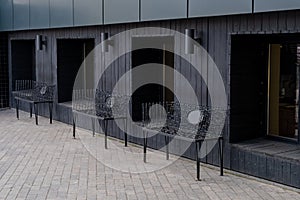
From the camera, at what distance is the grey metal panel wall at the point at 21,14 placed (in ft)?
44.4

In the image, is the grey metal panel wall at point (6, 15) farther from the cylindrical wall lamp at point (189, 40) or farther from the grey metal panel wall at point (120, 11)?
the cylindrical wall lamp at point (189, 40)

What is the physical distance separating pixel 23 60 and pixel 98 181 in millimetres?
9089

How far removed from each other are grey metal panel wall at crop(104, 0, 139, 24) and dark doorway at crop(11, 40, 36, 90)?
5.91 metres

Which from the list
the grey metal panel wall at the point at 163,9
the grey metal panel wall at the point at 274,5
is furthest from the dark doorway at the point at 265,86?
the grey metal panel wall at the point at 163,9

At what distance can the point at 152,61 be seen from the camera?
10.2 metres

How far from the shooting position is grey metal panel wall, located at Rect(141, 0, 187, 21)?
8.02 m

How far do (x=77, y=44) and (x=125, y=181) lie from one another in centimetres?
685

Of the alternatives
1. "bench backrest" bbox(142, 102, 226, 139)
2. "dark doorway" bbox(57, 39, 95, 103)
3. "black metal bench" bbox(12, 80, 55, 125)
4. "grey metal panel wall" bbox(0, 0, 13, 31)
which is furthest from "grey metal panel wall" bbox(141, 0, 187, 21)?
"grey metal panel wall" bbox(0, 0, 13, 31)

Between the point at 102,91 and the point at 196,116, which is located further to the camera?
the point at 102,91

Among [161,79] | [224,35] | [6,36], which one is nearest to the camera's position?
[224,35]

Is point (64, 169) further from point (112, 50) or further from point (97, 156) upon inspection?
point (112, 50)

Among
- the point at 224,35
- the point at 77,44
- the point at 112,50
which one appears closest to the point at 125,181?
the point at 224,35

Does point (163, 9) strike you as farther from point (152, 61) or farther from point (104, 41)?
point (104, 41)

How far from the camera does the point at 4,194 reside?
6391 millimetres
